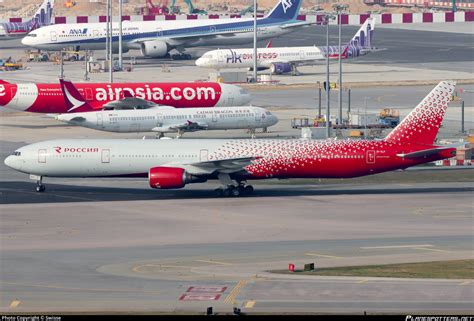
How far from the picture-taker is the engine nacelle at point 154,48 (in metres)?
178

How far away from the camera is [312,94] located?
451 feet

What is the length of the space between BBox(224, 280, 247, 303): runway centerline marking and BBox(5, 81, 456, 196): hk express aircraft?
75.1 ft

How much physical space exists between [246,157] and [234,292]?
25.6m

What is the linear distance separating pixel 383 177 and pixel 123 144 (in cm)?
1908

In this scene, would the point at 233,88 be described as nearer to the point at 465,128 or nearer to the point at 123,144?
the point at 465,128

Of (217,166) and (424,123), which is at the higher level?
(424,123)

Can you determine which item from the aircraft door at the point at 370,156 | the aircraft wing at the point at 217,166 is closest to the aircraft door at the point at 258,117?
the aircraft wing at the point at 217,166

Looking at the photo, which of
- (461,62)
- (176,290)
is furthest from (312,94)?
(176,290)

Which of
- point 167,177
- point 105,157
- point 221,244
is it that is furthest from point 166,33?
point 221,244

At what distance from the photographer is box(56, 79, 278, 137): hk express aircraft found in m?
101

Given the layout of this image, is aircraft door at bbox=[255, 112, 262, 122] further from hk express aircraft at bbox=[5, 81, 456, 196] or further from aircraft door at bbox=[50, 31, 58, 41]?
aircraft door at bbox=[50, 31, 58, 41]

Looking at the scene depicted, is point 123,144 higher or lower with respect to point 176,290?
higher

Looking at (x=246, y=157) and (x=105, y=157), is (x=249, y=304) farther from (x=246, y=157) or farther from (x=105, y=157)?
(x=105, y=157)

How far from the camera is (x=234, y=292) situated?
1799 inches
